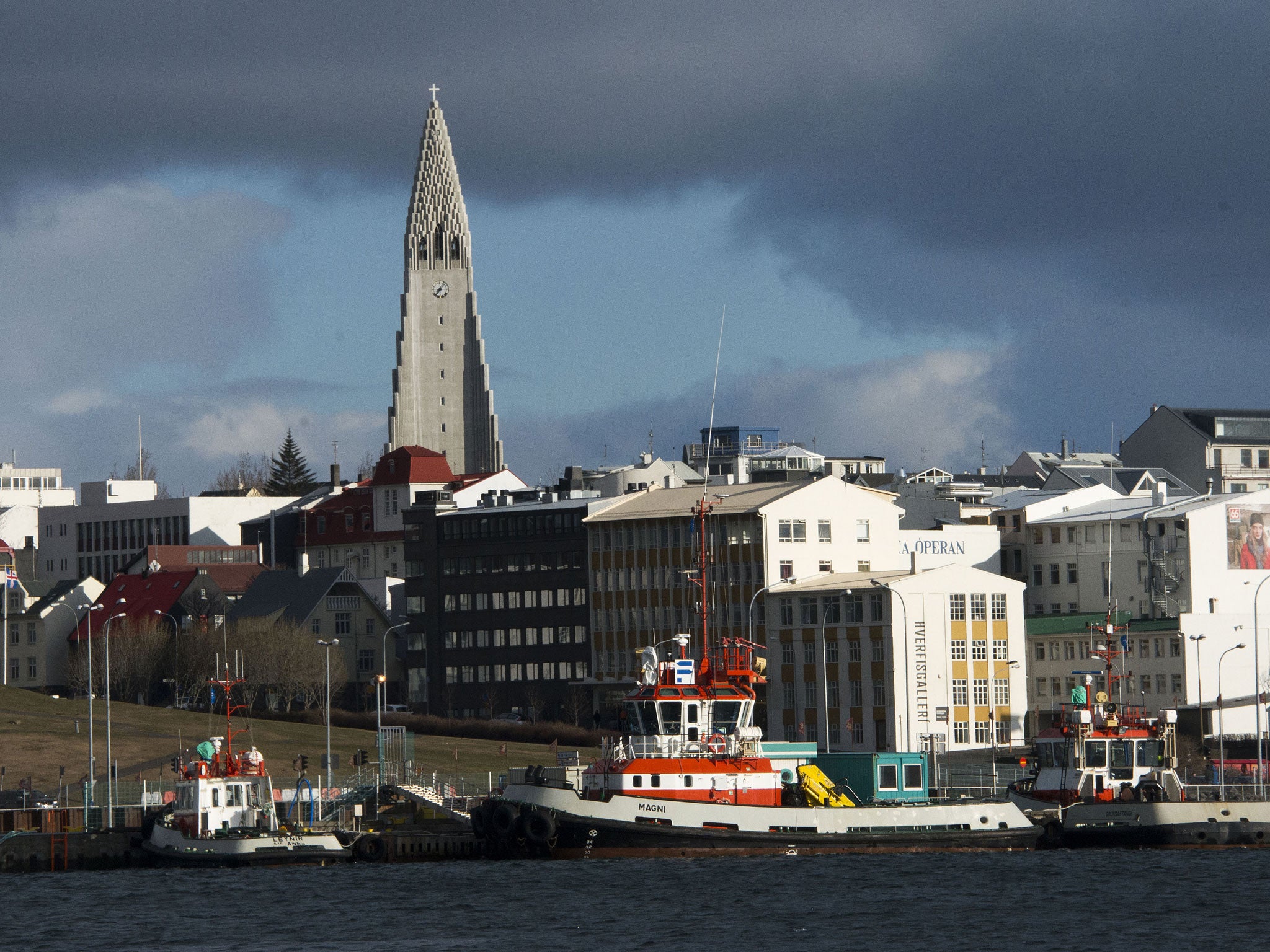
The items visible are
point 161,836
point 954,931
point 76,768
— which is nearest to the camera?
point 954,931

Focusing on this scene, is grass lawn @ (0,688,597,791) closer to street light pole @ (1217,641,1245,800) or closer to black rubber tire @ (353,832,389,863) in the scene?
black rubber tire @ (353,832,389,863)

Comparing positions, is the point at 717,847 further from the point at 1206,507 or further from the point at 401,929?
the point at 1206,507

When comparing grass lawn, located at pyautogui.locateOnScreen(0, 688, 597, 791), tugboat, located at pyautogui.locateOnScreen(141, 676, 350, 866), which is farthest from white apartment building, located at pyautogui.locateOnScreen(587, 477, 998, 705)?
tugboat, located at pyautogui.locateOnScreen(141, 676, 350, 866)

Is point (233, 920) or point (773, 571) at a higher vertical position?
point (773, 571)

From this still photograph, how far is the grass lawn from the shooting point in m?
150

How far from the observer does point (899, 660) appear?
174 m

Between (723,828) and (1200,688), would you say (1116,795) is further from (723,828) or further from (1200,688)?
(1200,688)

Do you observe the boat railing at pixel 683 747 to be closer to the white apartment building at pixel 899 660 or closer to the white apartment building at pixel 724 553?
the white apartment building at pixel 899 660

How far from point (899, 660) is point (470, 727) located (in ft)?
99.5

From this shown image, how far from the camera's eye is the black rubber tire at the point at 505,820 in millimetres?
104125

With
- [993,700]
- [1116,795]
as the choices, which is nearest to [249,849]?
[1116,795]

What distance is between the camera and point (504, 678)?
19838cm

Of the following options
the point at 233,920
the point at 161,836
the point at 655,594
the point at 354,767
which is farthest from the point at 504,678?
the point at 233,920

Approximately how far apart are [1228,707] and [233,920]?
4066 inches
